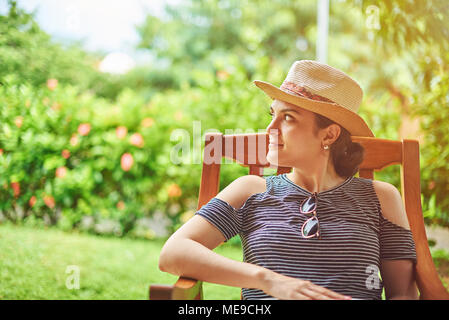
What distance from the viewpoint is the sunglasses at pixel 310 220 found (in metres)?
1.09

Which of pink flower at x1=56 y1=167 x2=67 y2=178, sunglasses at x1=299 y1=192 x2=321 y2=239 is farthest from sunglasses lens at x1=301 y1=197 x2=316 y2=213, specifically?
pink flower at x1=56 y1=167 x2=67 y2=178

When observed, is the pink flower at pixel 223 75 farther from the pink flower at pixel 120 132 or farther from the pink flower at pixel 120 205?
the pink flower at pixel 120 205

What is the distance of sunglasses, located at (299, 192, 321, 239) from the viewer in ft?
3.58

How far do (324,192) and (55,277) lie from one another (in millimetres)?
1237

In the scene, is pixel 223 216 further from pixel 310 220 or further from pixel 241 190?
pixel 310 220

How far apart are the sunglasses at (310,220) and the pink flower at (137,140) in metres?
1.80

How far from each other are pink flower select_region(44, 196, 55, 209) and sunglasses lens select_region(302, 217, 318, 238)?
159cm

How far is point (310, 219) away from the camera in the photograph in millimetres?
1119

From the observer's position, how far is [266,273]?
38.6 inches

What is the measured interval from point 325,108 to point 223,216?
429mm

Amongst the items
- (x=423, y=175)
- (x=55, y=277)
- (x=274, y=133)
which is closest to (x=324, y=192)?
(x=274, y=133)

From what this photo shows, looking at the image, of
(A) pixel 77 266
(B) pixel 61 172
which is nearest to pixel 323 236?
(A) pixel 77 266

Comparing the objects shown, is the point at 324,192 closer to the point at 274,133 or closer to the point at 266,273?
the point at 274,133

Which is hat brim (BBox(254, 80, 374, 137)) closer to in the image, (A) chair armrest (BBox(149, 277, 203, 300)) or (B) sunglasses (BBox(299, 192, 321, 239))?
(B) sunglasses (BBox(299, 192, 321, 239))
